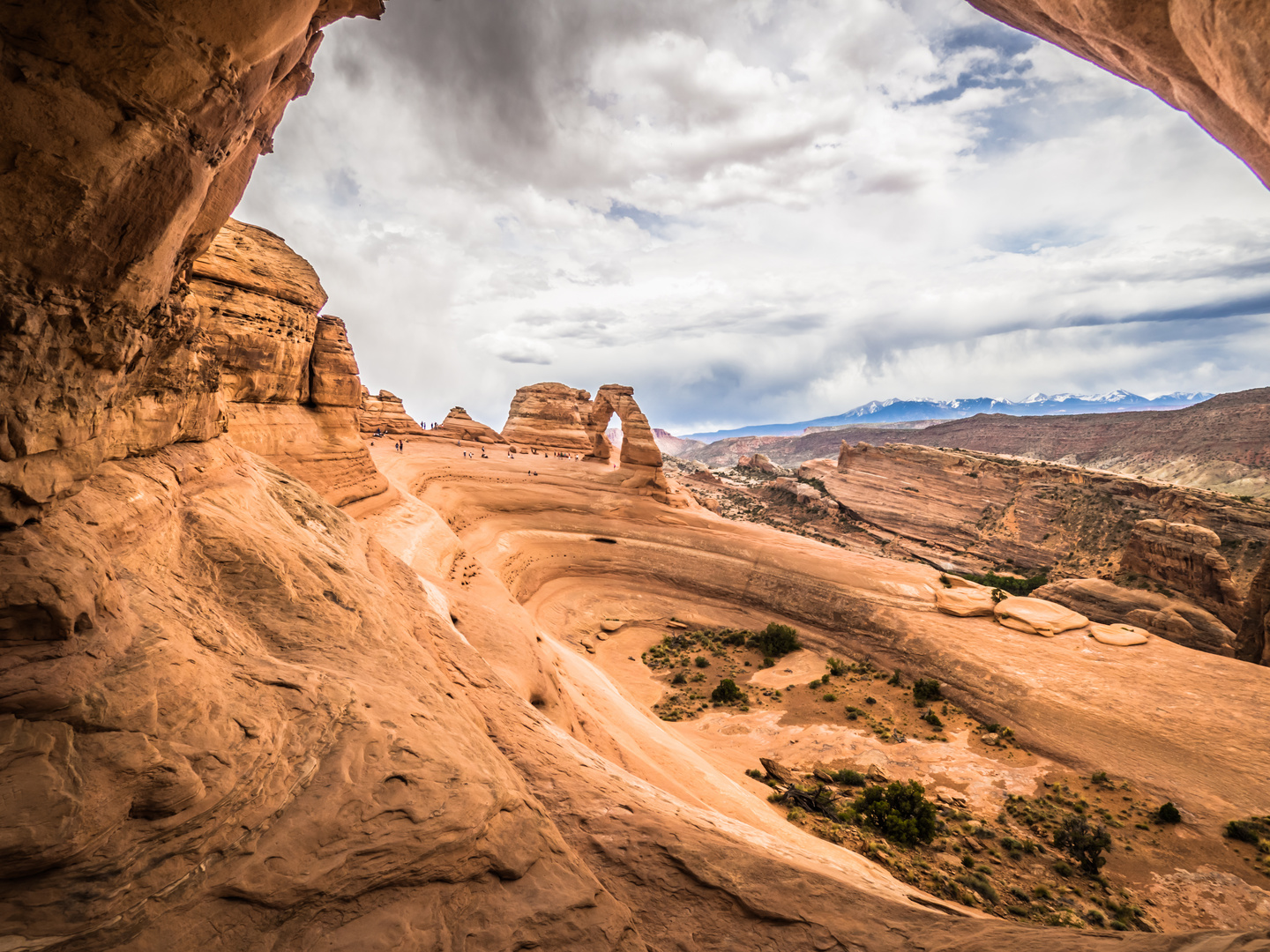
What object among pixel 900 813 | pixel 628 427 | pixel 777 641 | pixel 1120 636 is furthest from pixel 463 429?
pixel 1120 636

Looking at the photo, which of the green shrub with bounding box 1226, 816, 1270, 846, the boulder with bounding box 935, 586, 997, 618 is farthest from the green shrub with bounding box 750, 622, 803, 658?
the green shrub with bounding box 1226, 816, 1270, 846

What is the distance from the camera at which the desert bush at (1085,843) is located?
12242mm

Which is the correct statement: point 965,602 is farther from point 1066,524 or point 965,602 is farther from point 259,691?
point 1066,524

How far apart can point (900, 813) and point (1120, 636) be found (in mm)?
15895

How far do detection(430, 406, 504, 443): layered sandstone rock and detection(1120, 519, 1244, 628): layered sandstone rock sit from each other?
54.8 meters

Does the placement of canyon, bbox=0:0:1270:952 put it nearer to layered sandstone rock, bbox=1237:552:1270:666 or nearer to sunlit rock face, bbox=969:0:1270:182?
sunlit rock face, bbox=969:0:1270:182

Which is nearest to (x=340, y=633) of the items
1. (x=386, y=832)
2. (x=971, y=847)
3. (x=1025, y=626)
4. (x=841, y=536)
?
(x=386, y=832)

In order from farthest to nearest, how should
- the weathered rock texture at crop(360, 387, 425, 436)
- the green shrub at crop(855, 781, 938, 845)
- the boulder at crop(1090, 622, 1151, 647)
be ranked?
the weathered rock texture at crop(360, 387, 425, 436) < the boulder at crop(1090, 622, 1151, 647) < the green shrub at crop(855, 781, 938, 845)

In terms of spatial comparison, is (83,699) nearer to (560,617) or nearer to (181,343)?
(181,343)

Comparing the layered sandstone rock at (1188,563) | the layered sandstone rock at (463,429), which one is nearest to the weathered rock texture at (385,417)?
the layered sandstone rock at (463,429)

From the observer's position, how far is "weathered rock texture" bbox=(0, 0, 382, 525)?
12.1ft

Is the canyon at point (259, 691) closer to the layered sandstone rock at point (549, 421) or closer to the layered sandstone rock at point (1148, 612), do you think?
the layered sandstone rock at point (1148, 612)

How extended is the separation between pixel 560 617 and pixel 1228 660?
94.2 feet

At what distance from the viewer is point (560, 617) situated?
2675 cm
